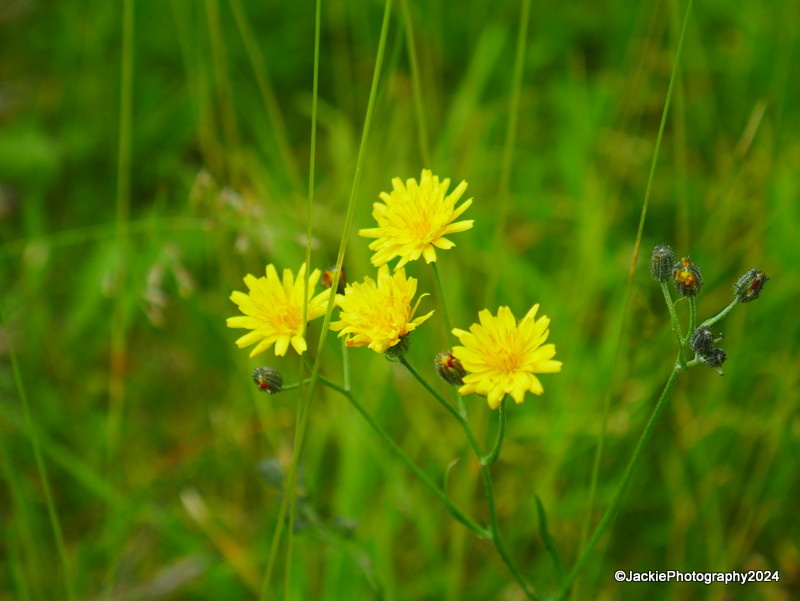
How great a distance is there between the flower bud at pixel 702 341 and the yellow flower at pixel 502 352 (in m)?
0.23

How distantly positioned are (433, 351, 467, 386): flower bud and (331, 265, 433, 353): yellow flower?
0.23ft

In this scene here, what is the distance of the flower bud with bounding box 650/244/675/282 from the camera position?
1255mm

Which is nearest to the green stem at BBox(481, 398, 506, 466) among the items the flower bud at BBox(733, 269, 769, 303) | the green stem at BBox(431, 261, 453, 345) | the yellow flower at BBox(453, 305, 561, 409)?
the yellow flower at BBox(453, 305, 561, 409)

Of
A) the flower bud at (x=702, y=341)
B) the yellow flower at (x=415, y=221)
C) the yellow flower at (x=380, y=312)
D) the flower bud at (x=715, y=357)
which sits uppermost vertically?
the yellow flower at (x=415, y=221)

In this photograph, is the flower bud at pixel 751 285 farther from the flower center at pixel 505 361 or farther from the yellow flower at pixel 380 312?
the yellow flower at pixel 380 312

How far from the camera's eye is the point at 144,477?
2414mm

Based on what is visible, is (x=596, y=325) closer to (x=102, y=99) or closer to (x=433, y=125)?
(x=433, y=125)

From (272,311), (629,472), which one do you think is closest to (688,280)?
(629,472)

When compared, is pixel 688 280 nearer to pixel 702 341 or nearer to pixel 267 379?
pixel 702 341

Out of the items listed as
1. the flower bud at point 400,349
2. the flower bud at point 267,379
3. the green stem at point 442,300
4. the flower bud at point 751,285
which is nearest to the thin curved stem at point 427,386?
the flower bud at point 400,349

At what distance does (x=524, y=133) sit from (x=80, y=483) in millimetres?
2165

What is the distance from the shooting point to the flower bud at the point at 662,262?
1255 mm

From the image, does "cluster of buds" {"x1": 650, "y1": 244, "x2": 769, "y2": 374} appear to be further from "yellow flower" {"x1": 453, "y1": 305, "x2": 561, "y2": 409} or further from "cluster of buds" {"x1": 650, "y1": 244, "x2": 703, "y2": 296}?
"yellow flower" {"x1": 453, "y1": 305, "x2": 561, "y2": 409}

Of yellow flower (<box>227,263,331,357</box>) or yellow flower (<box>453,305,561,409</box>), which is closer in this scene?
yellow flower (<box>453,305,561,409</box>)
